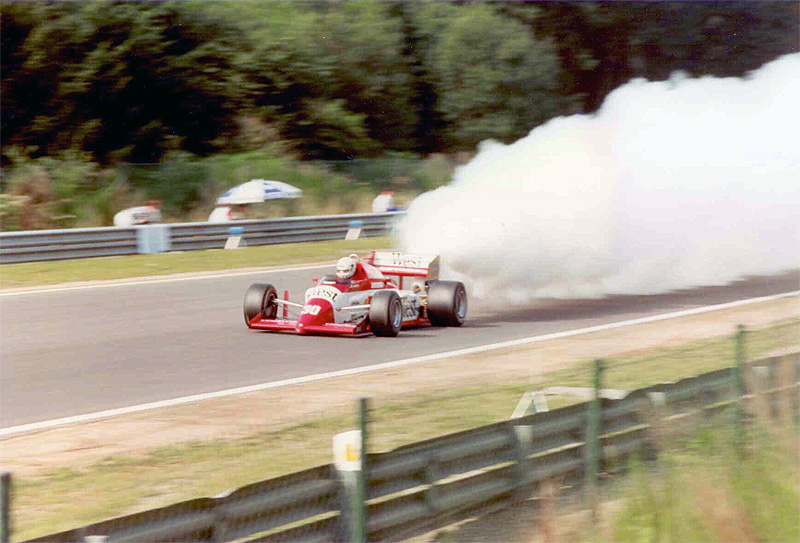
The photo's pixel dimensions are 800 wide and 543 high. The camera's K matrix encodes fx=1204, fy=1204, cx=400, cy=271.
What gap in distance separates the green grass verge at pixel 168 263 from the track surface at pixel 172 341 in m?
1.44

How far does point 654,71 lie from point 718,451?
185ft

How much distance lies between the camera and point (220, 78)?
136 ft

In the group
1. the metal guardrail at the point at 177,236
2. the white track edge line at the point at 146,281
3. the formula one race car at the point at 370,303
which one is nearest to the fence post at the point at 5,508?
the formula one race car at the point at 370,303

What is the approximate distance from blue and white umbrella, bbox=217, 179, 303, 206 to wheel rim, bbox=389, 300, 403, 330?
16.3m

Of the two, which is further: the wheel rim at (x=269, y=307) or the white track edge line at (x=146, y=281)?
the white track edge line at (x=146, y=281)

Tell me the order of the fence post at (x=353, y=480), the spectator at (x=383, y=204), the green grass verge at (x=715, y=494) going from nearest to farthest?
the fence post at (x=353, y=480) → the green grass verge at (x=715, y=494) → the spectator at (x=383, y=204)

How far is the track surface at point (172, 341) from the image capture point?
42.4ft

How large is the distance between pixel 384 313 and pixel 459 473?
7.89m

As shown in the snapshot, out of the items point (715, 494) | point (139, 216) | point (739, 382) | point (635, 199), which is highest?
point (139, 216)

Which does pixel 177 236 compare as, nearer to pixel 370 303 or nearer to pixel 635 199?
pixel 635 199

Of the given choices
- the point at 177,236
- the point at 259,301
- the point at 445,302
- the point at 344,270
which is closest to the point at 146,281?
the point at 177,236

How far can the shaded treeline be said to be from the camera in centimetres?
3638

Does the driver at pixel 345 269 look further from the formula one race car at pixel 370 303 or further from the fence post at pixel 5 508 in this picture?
the fence post at pixel 5 508

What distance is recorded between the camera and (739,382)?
32.9ft
